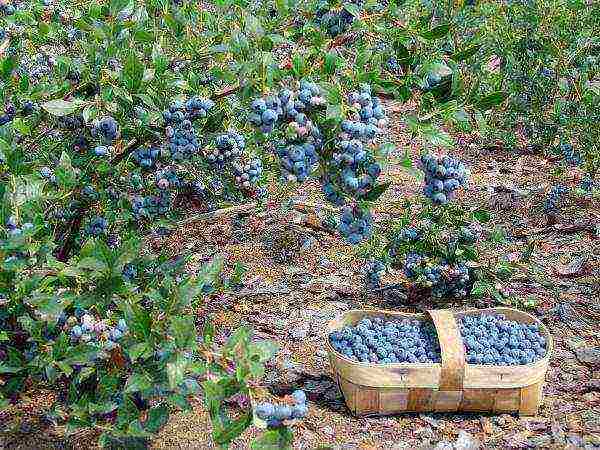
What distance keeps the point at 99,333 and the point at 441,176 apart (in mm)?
980

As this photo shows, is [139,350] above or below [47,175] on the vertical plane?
below

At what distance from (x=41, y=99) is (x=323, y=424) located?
4.46 ft

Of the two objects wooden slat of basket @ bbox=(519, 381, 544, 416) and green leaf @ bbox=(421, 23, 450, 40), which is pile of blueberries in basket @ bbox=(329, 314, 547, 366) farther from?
green leaf @ bbox=(421, 23, 450, 40)

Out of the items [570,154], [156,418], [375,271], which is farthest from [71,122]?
[570,154]

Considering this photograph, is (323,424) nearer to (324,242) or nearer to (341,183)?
(341,183)

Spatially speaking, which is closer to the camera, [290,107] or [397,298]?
[290,107]

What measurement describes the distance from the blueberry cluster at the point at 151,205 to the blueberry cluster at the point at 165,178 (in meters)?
0.04

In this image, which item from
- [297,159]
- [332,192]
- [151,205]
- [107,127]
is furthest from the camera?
[151,205]

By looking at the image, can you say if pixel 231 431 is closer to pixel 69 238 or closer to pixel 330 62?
pixel 330 62

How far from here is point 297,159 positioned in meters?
1.99

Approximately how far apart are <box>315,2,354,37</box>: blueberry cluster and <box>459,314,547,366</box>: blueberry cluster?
45.4 inches

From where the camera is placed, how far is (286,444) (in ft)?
5.81

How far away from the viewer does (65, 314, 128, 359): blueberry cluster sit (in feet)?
6.92

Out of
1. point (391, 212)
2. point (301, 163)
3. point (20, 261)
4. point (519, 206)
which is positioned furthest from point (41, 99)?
point (519, 206)
